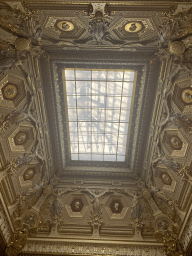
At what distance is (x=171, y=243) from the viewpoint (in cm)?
918

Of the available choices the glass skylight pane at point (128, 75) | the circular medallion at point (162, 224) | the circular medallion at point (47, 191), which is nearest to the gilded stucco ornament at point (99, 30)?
the glass skylight pane at point (128, 75)

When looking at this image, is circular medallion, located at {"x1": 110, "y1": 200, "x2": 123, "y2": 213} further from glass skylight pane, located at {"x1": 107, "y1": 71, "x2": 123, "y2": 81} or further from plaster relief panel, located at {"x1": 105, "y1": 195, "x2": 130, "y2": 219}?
glass skylight pane, located at {"x1": 107, "y1": 71, "x2": 123, "y2": 81}

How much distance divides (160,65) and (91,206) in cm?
942

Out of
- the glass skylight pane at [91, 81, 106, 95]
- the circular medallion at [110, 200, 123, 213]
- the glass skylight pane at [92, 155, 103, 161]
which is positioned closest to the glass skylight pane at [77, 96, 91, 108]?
the glass skylight pane at [91, 81, 106, 95]

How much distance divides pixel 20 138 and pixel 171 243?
31.2 feet

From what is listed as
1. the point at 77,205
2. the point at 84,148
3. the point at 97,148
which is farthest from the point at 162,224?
the point at 84,148

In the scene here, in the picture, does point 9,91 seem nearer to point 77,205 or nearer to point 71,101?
point 71,101

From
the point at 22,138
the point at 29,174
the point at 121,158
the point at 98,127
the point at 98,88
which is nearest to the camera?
the point at 22,138

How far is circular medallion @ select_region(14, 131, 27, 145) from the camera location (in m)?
9.59

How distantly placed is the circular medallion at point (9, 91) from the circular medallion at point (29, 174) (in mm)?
4491

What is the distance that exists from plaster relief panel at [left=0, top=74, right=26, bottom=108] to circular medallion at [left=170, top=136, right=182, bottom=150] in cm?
815

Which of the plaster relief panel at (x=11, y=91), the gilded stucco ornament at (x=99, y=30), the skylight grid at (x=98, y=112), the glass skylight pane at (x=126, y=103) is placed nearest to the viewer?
the gilded stucco ornament at (x=99, y=30)

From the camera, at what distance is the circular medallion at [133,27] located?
8.01 m

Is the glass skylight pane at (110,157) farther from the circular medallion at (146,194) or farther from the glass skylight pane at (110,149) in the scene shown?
the circular medallion at (146,194)
